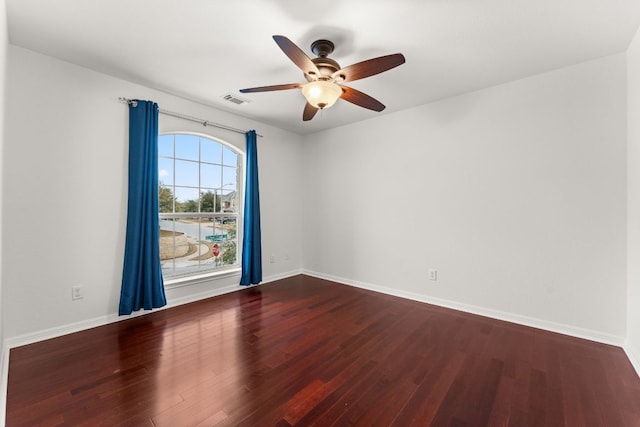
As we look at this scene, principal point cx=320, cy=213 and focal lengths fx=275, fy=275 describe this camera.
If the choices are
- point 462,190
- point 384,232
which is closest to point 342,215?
point 384,232

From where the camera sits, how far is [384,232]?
154 inches

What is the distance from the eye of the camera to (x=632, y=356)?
212 centimetres

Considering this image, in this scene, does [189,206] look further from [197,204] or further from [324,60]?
[324,60]

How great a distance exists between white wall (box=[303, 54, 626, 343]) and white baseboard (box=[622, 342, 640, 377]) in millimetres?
121

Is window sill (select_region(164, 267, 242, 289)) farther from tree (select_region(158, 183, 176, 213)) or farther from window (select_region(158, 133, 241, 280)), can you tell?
tree (select_region(158, 183, 176, 213))

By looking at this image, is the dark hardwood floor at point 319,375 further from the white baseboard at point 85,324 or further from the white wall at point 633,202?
the white wall at point 633,202

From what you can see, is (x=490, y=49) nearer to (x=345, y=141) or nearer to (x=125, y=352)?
(x=345, y=141)

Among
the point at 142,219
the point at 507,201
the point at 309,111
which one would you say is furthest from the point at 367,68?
the point at 142,219

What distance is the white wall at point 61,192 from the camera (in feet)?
7.60

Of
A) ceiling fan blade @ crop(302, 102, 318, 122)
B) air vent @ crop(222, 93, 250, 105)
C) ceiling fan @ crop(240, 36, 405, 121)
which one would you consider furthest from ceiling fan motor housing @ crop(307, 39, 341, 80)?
air vent @ crop(222, 93, 250, 105)

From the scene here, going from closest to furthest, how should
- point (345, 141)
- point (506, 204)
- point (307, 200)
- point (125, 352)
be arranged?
1. point (125, 352)
2. point (506, 204)
3. point (345, 141)
4. point (307, 200)

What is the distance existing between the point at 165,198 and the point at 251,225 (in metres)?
1.14

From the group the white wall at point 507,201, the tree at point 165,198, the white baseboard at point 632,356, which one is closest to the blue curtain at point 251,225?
the tree at point 165,198

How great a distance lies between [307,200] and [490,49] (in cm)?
327
